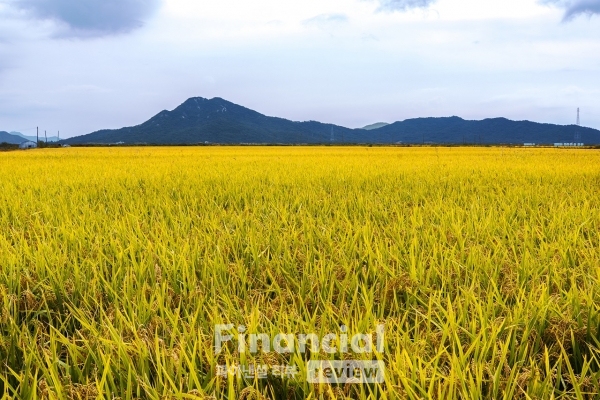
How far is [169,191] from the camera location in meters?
5.44

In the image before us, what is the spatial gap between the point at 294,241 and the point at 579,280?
1.56 meters

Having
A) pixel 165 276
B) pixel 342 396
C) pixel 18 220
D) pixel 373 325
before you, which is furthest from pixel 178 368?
pixel 18 220

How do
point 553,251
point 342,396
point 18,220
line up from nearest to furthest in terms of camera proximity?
1. point 342,396
2. point 553,251
3. point 18,220

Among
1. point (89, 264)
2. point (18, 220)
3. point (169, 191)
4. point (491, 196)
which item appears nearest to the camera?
point (89, 264)

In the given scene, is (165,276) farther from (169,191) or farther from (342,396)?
(169,191)

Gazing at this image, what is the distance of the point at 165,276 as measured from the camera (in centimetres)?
213

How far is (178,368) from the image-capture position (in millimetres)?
1156

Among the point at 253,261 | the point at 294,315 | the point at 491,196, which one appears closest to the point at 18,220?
the point at 253,261

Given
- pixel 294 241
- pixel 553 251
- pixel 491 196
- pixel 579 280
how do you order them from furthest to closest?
pixel 491 196 → pixel 294 241 → pixel 553 251 → pixel 579 280

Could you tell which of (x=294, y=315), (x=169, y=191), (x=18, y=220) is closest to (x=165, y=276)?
A: (x=294, y=315)

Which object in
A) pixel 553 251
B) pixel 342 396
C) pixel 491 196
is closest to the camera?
pixel 342 396

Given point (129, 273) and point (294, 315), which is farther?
point (129, 273)

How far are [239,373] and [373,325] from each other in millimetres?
578

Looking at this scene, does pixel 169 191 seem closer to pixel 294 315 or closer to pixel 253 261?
pixel 253 261
